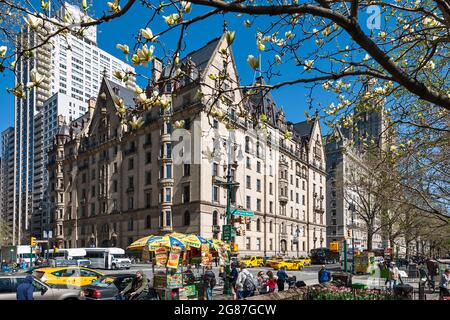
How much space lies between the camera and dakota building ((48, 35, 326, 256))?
2156 inches

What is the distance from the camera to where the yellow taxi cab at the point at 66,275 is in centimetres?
1988

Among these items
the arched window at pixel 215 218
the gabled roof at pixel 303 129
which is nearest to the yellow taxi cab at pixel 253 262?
the arched window at pixel 215 218

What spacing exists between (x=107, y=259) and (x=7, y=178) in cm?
14450

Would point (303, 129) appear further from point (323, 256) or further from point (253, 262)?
point (253, 262)

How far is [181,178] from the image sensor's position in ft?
184

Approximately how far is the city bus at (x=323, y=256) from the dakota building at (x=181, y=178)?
7.11 metres

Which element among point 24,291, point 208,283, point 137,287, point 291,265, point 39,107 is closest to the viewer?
point 24,291

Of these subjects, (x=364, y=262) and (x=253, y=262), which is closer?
(x=364, y=262)

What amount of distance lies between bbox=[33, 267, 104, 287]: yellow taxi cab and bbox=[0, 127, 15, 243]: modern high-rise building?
536ft

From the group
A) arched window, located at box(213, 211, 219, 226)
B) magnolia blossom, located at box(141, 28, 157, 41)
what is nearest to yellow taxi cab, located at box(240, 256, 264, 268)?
arched window, located at box(213, 211, 219, 226)

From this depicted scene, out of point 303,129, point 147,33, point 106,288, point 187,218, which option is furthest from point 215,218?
point 147,33

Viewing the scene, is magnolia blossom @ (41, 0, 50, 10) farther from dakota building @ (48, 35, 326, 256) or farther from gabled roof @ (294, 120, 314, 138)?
gabled roof @ (294, 120, 314, 138)

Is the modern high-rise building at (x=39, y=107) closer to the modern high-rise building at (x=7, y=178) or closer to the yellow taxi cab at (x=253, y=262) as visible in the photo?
the modern high-rise building at (x=7, y=178)
